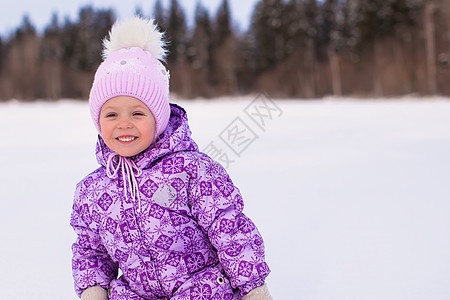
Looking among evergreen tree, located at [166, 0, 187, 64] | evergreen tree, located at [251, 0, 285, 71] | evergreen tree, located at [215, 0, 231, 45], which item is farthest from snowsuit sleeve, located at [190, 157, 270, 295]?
evergreen tree, located at [215, 0, 231, 45]

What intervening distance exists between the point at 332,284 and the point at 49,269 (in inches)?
50.4

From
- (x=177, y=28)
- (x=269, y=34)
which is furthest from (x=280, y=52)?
(x=177, y=28)

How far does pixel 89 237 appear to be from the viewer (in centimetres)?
145

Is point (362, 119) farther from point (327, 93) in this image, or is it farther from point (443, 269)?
point (327, 93)

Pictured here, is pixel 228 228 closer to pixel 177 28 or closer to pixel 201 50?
pixel 201 50

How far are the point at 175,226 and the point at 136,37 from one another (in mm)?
626

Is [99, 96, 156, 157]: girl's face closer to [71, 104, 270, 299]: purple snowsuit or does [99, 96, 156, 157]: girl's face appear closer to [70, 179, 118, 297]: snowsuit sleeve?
[71, 104, 270, 299]: purple snowsuit

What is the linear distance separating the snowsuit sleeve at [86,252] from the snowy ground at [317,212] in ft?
1.51

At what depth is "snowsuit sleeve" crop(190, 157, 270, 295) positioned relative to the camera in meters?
1.30

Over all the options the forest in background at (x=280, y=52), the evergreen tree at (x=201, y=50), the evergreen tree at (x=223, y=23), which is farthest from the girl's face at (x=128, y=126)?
the evergreen tree at (x=223, y=23)

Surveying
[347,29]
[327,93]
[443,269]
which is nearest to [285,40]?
[347,29]

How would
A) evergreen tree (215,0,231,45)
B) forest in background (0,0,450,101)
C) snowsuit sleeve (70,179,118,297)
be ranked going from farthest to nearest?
evergreen tree (215,0,231,45), forest in background (0,0,450,101), snowsuit sleeve (70,179,118,297)

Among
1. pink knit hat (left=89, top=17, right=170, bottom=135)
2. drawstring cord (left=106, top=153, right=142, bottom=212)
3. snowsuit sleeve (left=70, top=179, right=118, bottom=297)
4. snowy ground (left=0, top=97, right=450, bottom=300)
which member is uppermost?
pink knit hat (left=89, top=17, right=170, bottom=135)

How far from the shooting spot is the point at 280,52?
27.2 m
